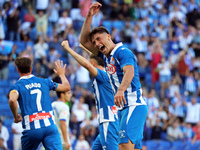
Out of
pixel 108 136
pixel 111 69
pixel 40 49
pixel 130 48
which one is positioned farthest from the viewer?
pixel 130 48

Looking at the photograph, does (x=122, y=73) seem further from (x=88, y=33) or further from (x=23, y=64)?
(x=23, y=64)

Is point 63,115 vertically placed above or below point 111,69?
below

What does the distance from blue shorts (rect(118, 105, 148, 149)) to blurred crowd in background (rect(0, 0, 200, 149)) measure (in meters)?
7.07

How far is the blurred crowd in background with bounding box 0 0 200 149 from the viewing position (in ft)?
51.8

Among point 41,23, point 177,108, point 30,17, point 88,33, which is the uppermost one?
point 30,17

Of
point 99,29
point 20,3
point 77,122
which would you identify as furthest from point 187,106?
point 99,29

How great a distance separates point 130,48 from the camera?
64.6 feet

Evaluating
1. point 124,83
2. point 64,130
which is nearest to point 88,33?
point 124,83

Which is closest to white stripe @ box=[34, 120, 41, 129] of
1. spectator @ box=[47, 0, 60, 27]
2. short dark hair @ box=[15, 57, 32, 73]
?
short dark hair @ box=[15, 57, 32, 73]

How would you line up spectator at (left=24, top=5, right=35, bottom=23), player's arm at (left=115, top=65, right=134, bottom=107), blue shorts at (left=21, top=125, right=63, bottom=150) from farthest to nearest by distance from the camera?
spectator at (left=24, top=5, right=35, bottom=23)
blue shorts at (left=21, top=125, right=63, bottom=150)
player's arm at (left=115, top=65, right=134, bottom=107)

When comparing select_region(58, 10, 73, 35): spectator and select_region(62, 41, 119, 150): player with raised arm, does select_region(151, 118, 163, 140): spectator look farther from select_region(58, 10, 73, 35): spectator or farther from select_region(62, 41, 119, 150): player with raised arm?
select_region(62, 41, 119, 150): player with raised arm

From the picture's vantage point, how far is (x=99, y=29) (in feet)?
21.4

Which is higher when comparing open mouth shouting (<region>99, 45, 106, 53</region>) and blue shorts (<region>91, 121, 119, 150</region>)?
open mouth shouting (<region>99, 45, 106, 53</region>)

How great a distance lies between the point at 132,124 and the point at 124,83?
28.0 inches
